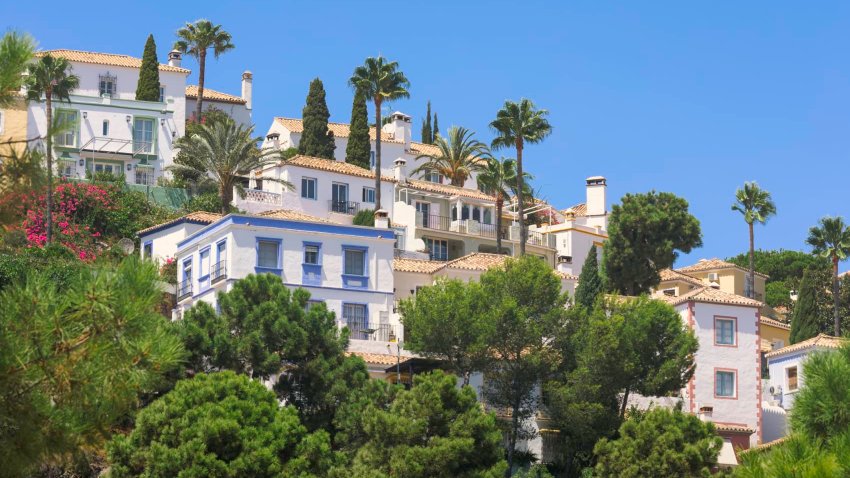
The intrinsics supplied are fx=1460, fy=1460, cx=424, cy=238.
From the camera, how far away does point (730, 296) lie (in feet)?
226

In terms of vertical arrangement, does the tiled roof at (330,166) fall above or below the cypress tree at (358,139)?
below

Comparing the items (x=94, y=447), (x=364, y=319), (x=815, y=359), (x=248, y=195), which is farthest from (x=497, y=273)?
(x=94, y=447)

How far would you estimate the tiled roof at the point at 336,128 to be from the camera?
100875 millimetres

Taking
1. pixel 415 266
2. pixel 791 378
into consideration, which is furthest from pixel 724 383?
pixel 415 266

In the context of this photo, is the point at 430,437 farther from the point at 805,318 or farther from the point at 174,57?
the point at 174,57

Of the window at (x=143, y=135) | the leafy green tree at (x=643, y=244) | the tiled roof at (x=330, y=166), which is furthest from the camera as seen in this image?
the window at (x=143, y=135)

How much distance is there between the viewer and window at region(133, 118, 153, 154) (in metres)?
93.3

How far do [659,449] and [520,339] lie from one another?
7.52 meters

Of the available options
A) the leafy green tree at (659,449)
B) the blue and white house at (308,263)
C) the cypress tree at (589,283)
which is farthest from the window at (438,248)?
the leafy green tree at (659,449)

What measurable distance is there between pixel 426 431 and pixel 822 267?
61318 mm

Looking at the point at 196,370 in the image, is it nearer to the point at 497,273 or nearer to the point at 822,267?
the point at 497,273

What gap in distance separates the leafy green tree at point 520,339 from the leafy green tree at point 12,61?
37.8 m

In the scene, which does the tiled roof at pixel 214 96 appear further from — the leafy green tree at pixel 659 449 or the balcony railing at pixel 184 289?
the leafy green tree at pixel 659 449

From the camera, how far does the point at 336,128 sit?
102938mm
